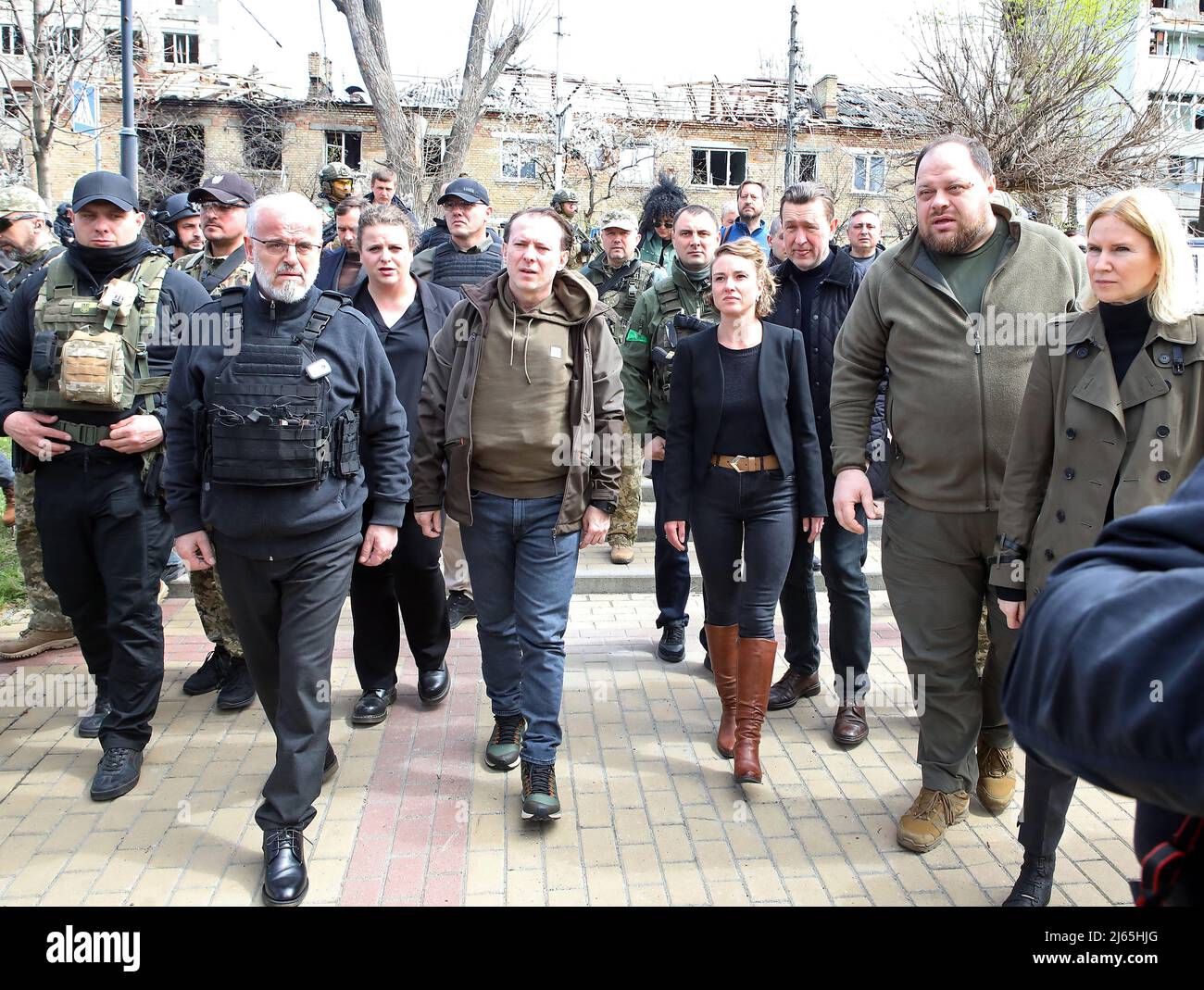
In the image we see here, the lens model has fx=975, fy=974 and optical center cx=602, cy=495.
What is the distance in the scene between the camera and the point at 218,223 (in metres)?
5.26

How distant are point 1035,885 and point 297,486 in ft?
9.32

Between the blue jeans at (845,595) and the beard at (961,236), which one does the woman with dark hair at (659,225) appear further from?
the beard at (961,236)

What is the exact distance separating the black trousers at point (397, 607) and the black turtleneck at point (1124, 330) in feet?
9.65

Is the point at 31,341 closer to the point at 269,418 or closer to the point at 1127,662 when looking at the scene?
the point at 269,418

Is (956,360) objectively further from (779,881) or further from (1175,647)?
(1175,647)

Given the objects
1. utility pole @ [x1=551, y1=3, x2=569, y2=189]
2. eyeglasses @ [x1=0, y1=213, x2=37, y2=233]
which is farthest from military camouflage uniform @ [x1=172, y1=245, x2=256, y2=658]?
utility pole @ [x1=551, y1=3, x2=569, y2=189]

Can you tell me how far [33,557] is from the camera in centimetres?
552

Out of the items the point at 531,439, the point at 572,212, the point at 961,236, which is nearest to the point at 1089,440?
the point at 961,236

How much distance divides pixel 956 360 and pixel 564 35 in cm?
2537

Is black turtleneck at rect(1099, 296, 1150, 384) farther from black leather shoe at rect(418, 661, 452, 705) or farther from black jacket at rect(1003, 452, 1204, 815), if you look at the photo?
black leather shoe at rect(418, 661, 452, 705)

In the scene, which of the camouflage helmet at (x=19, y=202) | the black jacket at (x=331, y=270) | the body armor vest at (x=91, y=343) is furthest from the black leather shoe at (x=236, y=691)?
the camouflage helmet at (x=19, y=202)

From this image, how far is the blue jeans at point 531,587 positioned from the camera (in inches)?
153

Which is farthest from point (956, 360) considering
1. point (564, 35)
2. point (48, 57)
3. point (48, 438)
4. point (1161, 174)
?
point (564, 35)

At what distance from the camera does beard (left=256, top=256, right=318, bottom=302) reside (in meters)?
3.46
